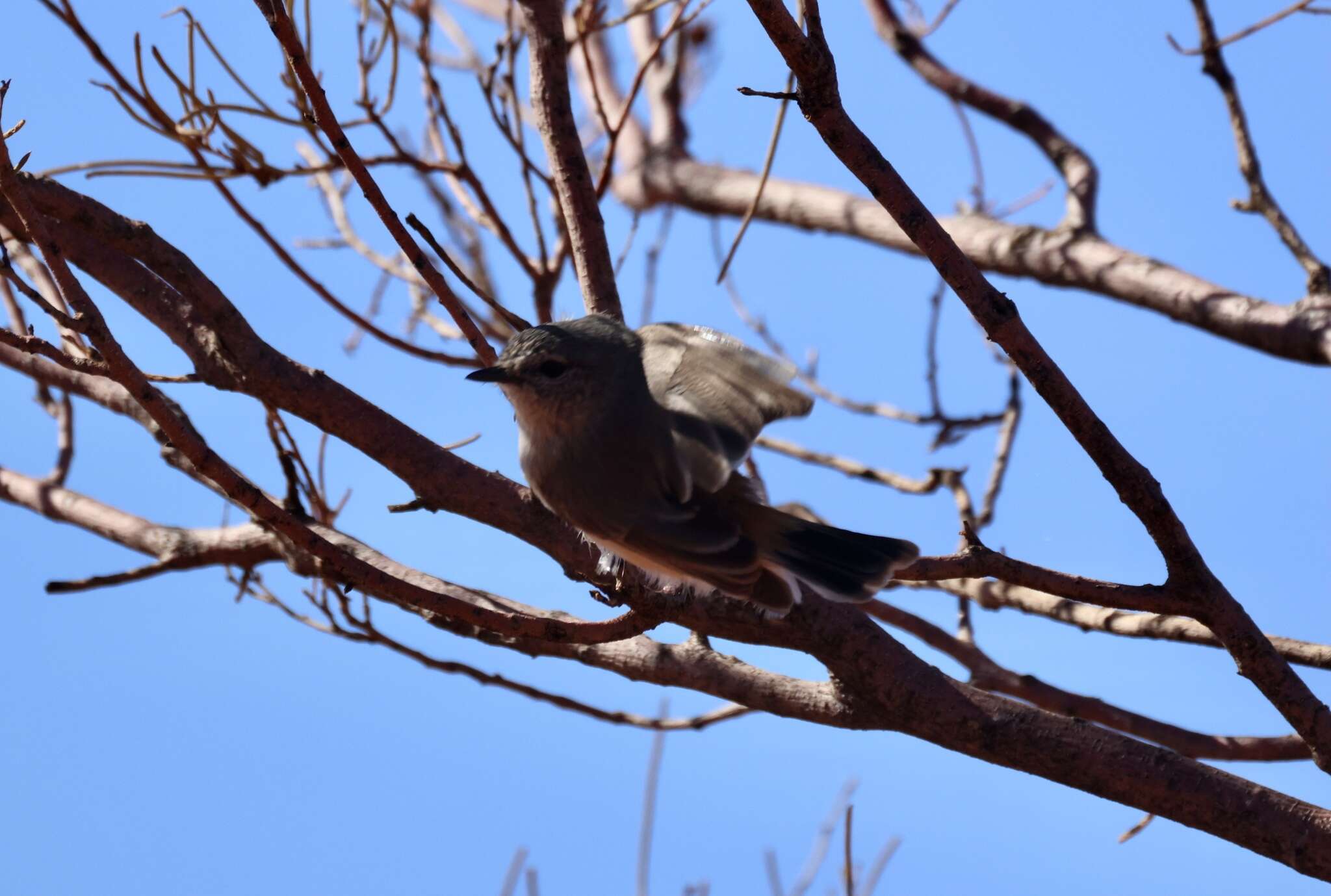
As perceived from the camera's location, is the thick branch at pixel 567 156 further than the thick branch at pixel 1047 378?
Yes

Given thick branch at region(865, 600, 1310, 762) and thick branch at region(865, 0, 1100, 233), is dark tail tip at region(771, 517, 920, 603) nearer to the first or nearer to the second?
thick branch at region(865, 600, 1310, 762)

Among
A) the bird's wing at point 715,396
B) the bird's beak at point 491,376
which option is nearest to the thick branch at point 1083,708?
the bird's wing at point 715,396

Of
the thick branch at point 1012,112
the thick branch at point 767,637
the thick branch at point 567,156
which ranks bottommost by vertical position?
the thick branch at point 767,637

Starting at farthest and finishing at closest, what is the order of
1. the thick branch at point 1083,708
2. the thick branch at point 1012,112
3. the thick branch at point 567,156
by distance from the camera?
the thick branch at point 1012,112 → the thick branch at point 567,156 → the thick branch at point 1083,708

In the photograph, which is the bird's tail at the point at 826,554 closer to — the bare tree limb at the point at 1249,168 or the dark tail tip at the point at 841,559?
the dark tail tip at the point at 841,559

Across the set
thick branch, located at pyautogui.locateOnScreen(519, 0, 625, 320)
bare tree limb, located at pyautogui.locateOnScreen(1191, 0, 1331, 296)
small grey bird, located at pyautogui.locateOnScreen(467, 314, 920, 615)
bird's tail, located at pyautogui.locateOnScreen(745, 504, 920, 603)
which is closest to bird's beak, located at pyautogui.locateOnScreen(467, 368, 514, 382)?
small grey bird, located at pyautogui.locateOnScreen(467, 314, 920, 615)

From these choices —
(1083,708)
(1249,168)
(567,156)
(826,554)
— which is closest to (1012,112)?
(1249,168)

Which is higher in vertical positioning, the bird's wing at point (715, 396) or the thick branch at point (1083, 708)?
the bird's wing at point (715, 396)

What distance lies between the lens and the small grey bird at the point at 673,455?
2232mm

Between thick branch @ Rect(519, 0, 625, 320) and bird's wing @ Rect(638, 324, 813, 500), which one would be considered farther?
thick branch @ Rect(519, 0, 625, 320)

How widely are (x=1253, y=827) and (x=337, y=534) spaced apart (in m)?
1.98

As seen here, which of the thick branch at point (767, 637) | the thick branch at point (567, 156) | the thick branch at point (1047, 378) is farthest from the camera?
the thick branch at point (567, 156)

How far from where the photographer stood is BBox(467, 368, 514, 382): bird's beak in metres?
2.41

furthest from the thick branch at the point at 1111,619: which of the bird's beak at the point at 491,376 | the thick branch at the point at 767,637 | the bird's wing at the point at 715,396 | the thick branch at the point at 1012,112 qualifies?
the thick branch at the point at 1012,112
